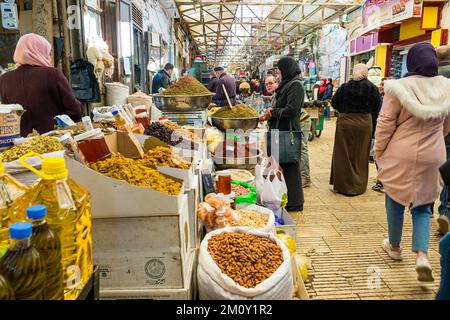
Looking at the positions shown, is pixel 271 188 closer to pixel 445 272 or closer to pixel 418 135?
pixel 418 135

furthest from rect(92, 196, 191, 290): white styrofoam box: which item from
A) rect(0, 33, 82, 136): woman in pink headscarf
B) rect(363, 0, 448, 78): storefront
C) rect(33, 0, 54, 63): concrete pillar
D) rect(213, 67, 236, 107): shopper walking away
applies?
rect(363, 0, 448, 78): storefront

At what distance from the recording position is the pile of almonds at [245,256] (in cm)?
161

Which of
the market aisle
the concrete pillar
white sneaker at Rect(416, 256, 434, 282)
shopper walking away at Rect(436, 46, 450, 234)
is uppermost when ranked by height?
the concrete pillar

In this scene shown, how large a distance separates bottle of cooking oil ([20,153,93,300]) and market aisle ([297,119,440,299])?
189 cm

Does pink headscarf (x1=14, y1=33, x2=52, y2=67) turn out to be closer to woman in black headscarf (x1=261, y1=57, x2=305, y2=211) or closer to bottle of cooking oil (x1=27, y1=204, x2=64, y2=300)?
woman in black headscarf (x1=261, y1=57, x2=305, y2=211)

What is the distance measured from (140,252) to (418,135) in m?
2.20

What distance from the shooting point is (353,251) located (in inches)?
127

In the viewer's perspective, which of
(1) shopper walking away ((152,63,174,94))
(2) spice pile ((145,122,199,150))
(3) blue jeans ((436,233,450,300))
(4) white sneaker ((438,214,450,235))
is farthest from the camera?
(1) shopper walking away ((152,63,174,94))

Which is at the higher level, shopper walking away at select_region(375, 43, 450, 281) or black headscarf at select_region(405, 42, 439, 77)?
black headscarf at select_region(405, 42, 439, 77)

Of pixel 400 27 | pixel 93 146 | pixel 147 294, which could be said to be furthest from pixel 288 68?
pixel 400 27

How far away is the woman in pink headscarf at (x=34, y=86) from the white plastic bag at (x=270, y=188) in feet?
5.40

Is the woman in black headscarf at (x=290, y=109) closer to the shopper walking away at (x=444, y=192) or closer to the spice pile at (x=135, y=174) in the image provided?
the shopper walking away at (x=444, y=192)

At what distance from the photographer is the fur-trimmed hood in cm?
258

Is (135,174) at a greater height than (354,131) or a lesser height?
greater
